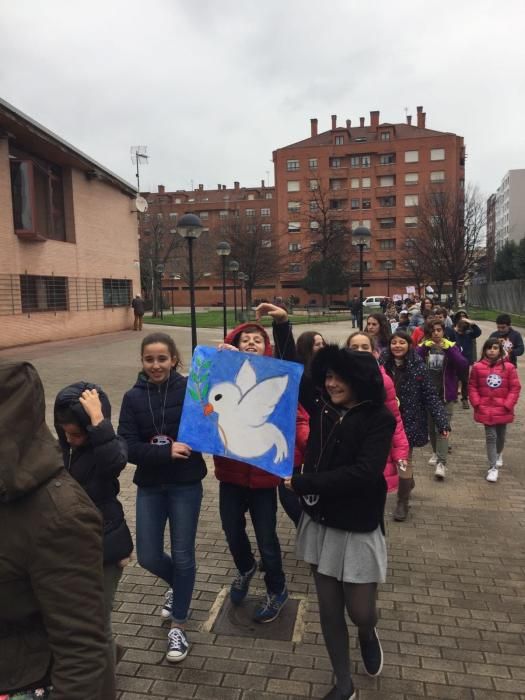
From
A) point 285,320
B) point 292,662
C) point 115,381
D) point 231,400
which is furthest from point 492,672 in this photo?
point 115,381

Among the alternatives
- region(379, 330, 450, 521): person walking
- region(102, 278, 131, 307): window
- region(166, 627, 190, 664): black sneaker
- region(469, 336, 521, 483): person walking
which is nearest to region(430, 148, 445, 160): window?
region(102, 278, 131, 307): window

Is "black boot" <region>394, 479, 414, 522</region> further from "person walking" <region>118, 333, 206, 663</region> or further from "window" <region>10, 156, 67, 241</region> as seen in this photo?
"window" <region>10, 156, 67, 241</region>

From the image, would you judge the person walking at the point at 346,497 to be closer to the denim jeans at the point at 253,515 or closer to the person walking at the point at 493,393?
the denim jeans at the point at 253,515

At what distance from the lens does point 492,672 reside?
2.98 meters

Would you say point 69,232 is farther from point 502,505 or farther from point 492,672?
point 492,672

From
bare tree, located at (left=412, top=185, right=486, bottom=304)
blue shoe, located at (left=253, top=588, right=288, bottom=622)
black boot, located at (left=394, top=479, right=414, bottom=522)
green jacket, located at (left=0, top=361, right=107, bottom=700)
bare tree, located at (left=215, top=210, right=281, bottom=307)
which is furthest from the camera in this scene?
bare tree, located at (left=215, top=210, right=281, bottom=307)

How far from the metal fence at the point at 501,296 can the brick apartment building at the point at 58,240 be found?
27177 millimetres

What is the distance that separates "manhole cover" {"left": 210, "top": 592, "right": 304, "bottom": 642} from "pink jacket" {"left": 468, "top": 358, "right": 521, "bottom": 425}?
11.8ft

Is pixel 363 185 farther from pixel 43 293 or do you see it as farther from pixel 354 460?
pixel 354 460

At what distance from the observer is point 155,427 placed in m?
3.17

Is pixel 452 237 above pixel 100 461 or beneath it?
above

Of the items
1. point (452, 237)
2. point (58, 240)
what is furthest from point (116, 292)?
point (452, 237)

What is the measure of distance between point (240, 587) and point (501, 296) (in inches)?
1849

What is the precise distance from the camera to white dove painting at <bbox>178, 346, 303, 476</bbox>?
3031 mm
